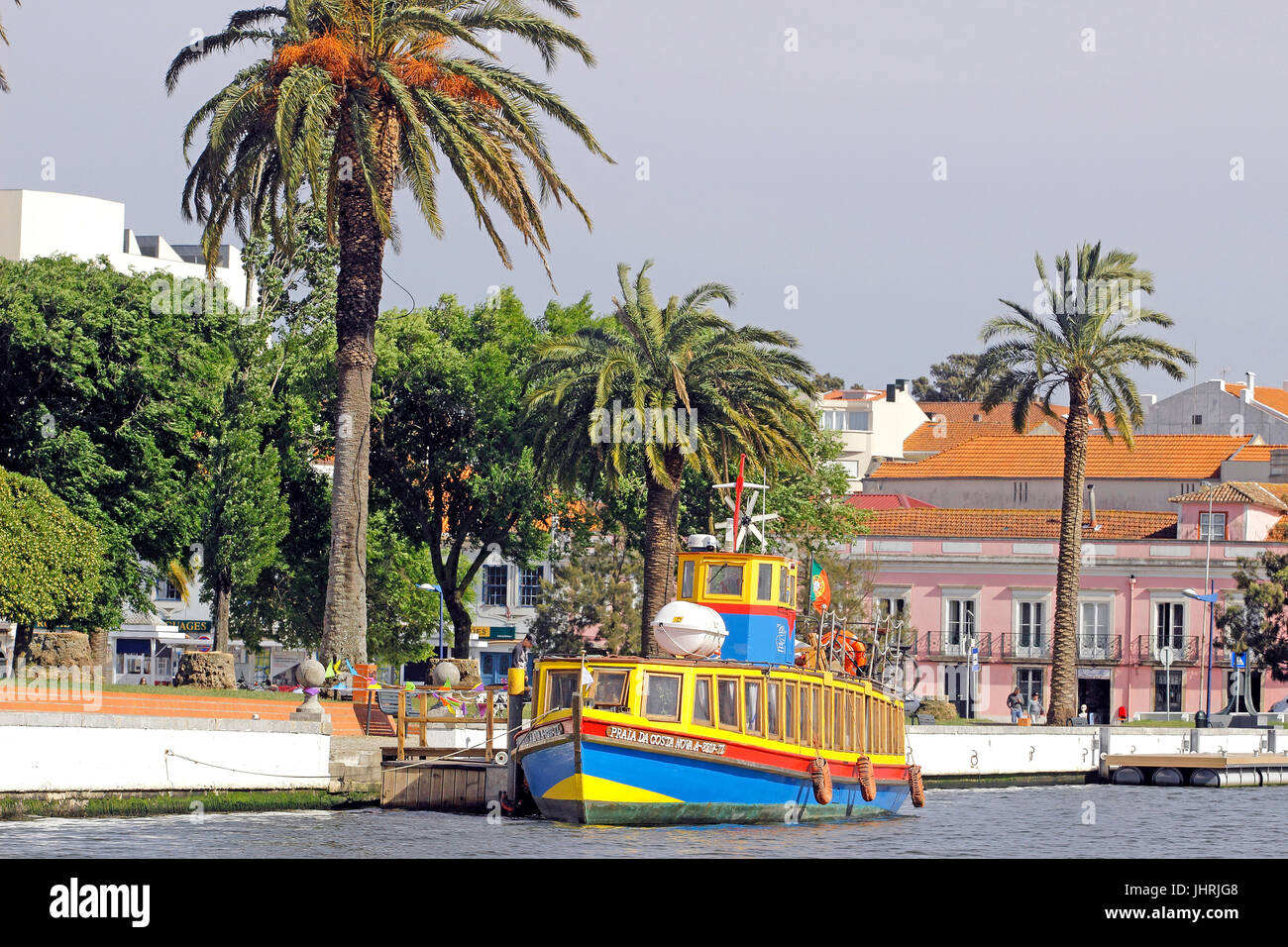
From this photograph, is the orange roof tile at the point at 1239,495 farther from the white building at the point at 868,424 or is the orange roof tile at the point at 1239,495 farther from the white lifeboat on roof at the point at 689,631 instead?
the white lifeboat on roof at the point at 689,631

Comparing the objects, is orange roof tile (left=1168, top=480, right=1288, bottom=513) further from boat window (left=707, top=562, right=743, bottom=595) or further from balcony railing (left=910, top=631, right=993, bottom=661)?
boat window (left=707, top=562, right=743, bottom=595)

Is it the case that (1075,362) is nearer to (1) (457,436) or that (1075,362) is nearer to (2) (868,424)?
(1) (457,436)

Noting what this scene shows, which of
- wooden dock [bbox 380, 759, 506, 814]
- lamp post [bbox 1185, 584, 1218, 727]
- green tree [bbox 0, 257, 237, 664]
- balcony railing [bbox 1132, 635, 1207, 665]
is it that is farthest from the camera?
balcony railing [bbox 1132, 635, 1207, 665]

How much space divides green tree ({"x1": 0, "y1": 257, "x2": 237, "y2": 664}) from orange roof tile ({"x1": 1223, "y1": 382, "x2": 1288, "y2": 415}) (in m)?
66.4

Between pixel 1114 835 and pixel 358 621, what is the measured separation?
1539cm

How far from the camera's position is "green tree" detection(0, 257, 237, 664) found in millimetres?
45812

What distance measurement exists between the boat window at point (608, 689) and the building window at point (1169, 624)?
49.2 m

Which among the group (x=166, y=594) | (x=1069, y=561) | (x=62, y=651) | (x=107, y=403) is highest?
(x=107, y=403)

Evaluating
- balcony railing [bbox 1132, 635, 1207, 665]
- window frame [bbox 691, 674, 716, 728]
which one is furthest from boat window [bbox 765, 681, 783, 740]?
balcony railing [bbox 1132, 635, 1207, 665]

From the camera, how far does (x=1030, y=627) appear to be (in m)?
76.9

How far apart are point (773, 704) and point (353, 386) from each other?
1091 cm

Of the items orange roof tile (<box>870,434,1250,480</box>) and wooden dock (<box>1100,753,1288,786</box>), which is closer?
wooden dock (<box>1100,753,1288,786</box>)

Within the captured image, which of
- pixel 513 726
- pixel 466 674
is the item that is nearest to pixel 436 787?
pixel 513 726

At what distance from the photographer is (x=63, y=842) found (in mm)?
25078
